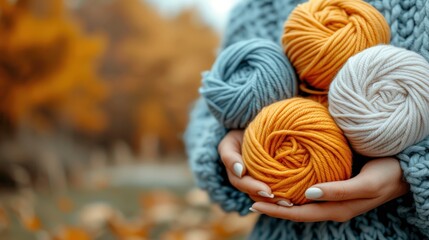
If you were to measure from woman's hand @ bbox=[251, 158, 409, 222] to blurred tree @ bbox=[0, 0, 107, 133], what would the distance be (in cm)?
86

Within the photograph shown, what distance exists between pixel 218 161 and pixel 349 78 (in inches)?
9.0

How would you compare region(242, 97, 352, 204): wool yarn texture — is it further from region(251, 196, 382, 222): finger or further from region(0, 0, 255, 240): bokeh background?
region(0, 0, 255, 240): bokeh background

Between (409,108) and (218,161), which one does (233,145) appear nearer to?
(218,161)

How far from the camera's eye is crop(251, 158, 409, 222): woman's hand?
0.55 meters

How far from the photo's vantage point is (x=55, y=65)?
1.31 m

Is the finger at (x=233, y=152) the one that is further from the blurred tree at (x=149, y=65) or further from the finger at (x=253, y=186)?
the blurred tree at (x=149, y=65)

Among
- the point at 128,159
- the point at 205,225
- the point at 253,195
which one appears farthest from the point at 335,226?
the point at 128,159

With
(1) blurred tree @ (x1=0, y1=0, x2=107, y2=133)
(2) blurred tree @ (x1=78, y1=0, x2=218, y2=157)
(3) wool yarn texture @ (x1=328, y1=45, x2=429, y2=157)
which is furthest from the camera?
(2) blurred tree @ (x1=78, y1=0, x2=218, y2=157)

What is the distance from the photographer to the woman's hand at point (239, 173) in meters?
0.58

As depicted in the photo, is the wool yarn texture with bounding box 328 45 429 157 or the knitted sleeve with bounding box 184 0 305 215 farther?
the knitted sleeve with bounding box 184 0 305 215

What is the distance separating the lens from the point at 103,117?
1.49 metres

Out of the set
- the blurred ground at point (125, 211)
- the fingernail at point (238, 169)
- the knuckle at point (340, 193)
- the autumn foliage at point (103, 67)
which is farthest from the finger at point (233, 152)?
the autumn foliage at point (103, 67)

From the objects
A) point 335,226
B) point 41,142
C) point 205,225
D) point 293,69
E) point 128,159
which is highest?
point 41,142

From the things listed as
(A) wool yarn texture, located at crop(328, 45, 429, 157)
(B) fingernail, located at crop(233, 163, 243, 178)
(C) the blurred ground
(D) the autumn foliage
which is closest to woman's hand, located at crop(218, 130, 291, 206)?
(B) fingernail, located at crop(233, 163, 243, 178)
